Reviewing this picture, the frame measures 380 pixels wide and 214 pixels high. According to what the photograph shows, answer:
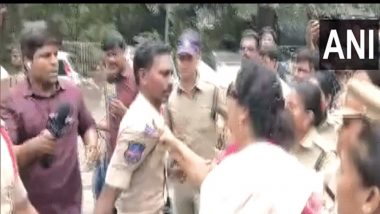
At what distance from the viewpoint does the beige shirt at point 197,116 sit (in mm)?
2357

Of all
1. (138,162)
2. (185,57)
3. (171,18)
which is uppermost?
(171,18)

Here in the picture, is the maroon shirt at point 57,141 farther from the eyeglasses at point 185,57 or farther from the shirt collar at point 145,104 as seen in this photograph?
the eyeglasses at point 185,57

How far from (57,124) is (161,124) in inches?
10.4

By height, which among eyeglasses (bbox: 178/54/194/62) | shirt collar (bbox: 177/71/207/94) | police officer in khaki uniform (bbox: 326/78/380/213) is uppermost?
police officer in khaki uniform (bbox: 326/78/380/213)

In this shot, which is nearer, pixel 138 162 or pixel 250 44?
pixel 138 162

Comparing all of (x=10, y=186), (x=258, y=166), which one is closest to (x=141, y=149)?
(x=10, y=186)

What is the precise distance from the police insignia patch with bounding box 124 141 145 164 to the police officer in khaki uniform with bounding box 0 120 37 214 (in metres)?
0.29

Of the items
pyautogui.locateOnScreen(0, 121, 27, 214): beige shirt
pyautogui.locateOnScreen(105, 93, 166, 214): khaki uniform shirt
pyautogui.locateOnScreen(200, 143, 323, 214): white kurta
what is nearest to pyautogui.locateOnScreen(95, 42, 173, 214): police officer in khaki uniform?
pyautogui.locateOnScreen(105, 93, 166, 214): khaki uniform shirt

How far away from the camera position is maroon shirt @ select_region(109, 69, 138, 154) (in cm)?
227

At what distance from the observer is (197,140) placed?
2.36 m

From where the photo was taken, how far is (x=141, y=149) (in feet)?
7.19

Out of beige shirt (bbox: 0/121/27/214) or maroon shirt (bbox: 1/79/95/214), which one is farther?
maroon shirt (bbox: 1/79/95/214)

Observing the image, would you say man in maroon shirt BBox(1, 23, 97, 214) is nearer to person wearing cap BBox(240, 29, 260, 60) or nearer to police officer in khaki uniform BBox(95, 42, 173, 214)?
police officer in khaki uniform BBox(95, 42, 173, 214)

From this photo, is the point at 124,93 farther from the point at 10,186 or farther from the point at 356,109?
the point at 356,109
